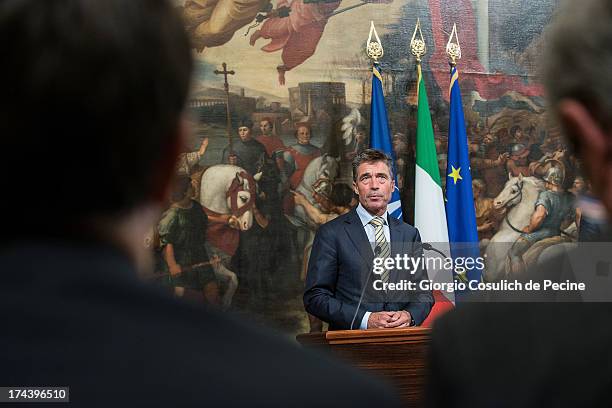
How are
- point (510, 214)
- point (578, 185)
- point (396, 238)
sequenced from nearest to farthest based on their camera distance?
1. point (396, 238)
2. point (510, 214)
3. point (578, 185)

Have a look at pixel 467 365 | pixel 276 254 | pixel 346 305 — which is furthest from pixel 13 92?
pixel 276 254

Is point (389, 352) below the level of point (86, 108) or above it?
above

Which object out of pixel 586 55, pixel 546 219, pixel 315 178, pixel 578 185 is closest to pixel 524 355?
pixel 586 55

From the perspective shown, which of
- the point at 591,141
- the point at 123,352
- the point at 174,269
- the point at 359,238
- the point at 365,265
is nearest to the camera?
the point at 123,352

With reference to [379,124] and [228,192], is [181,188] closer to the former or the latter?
[228,192]

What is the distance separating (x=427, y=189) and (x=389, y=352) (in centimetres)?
423

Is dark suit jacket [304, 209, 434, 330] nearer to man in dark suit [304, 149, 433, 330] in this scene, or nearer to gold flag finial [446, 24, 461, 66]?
man in dark suit [304, 149, 433, 330]

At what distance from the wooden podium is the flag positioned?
365 centimetres

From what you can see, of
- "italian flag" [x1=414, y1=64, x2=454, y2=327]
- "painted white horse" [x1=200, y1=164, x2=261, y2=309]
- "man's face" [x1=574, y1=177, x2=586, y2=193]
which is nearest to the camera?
"italian flag" [x1=414, y1=64, x2=454, y2=327]

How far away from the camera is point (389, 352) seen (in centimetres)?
759

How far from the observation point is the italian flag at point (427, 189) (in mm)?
11242

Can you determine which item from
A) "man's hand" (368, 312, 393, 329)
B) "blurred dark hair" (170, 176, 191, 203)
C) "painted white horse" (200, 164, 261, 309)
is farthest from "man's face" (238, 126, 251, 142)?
"man's hand" (368, 312, 393, 329)

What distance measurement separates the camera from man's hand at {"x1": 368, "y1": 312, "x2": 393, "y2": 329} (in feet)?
26.6

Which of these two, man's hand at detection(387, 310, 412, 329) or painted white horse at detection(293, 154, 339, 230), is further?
painted white horse at detection(293, 154, 339, 230)
